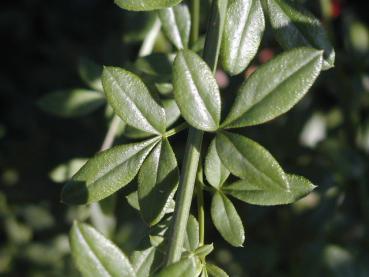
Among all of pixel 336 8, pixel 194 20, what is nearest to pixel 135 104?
pixel 194 20

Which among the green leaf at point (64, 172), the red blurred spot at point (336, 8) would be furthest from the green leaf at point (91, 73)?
the red blurred spot at point (336, 8)

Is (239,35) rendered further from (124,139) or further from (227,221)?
(124,139)

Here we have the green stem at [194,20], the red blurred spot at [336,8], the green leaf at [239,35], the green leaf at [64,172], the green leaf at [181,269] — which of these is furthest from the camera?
the red blurred spot at [336,8]

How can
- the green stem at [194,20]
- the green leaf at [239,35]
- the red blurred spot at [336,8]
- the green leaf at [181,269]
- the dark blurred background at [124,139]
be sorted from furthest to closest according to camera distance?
the red blurred spot at [336,8] → the dark blurred background at [124,139] → the green stem at [194,20] → the green leaf at [239,35] → the green leaf at [181,269]

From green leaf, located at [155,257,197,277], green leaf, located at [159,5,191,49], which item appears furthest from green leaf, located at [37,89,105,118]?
green leaf, located at [155,257,197,277]

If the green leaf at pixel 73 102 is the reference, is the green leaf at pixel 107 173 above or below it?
above

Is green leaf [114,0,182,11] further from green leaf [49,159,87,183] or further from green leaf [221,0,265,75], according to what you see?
green leaf [49,159,87,183]

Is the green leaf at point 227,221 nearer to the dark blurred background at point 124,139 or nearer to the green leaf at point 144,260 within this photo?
the green leaf at point 144,260
